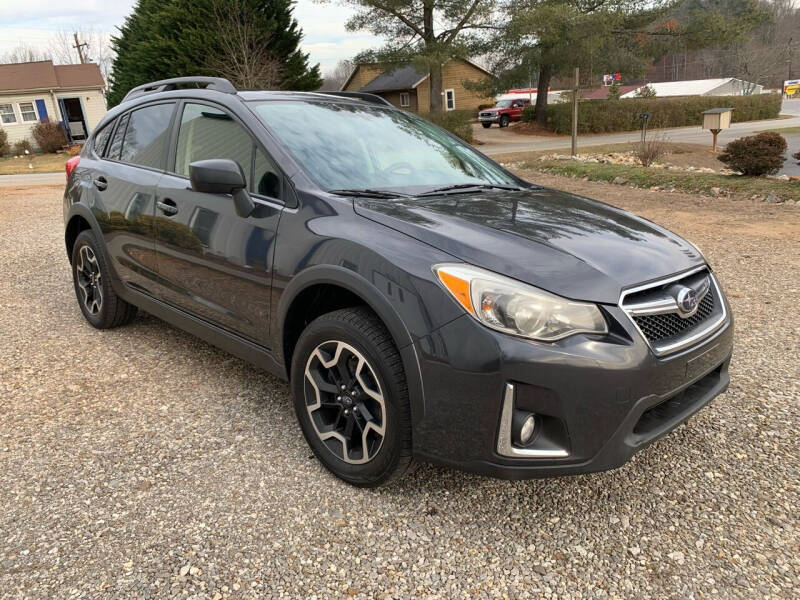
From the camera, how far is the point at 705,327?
2.44 metres

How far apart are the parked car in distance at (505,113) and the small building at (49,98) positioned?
24024 mm

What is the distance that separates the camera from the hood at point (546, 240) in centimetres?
219

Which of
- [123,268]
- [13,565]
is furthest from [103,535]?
[123,268]

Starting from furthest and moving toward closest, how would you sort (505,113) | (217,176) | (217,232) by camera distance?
(505,113)
(217,232)
(217,176)

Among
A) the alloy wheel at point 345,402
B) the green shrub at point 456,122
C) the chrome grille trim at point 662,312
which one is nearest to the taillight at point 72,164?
the alloy wheel at point 345,402

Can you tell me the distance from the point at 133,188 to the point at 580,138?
31.9m

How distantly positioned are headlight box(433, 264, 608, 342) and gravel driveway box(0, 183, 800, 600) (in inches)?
33.0

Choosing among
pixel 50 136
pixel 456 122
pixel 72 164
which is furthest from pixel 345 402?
pixel 50 136

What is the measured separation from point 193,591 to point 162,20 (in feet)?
90.2

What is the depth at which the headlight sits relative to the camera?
2084 millimetres

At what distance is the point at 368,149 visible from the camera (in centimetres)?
322

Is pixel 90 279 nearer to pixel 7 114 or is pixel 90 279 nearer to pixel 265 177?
pixel 265 177

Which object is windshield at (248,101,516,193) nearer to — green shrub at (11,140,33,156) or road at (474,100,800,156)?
road at (474,100,800,156)

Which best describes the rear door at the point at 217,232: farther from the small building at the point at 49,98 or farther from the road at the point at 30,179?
the small building at the point at 49,98
